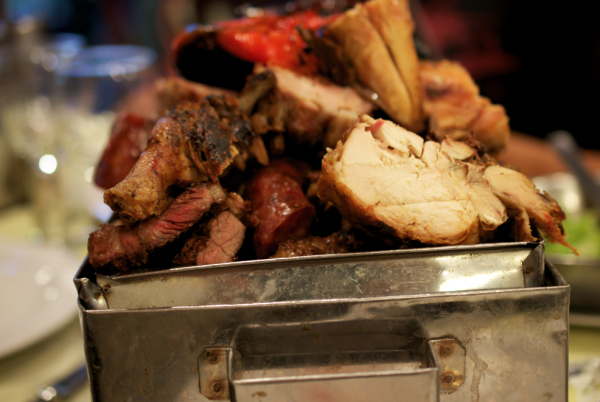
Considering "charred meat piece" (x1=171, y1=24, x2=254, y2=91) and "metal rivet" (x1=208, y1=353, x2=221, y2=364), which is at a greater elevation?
"charred meat piece" (x1=171, y1=24, x2=254, y2=91)

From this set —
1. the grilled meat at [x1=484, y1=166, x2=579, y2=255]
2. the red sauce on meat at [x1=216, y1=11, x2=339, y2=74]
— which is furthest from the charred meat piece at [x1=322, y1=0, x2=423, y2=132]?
the grilled meat at [x1=484, y1=166, x2=579, y2=255]

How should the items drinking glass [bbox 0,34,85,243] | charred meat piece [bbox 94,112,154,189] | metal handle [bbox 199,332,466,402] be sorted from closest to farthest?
metal handle [bbox 199,332,466,402] → charred meat piece [bbox 94,112,154,189] → drinking glass [bbox 0,34,85,243]

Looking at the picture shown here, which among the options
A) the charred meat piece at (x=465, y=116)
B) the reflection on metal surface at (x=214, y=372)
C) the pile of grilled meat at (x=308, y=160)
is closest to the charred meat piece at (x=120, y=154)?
the pile of grilled meat at (x=308, y=160)

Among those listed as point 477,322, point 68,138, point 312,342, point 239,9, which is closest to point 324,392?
point 312,342

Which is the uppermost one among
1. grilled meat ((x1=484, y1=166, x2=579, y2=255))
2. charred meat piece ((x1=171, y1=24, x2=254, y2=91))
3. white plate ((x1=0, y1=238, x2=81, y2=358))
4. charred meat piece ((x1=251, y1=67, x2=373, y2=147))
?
charred meat piece ((x1=171, y1=24, x2=254, y2=91))

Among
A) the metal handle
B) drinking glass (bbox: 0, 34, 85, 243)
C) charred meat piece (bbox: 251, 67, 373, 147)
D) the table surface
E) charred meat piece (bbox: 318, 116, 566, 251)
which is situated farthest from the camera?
drinking glass (bbox: 0, 34, 85, 243)

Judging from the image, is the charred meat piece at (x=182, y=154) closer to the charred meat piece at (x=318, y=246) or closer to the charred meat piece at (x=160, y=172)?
the charred meat piece at (x=160, y=172)

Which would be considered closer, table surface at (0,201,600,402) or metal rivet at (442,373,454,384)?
metal rivet at (442,373,454,384)

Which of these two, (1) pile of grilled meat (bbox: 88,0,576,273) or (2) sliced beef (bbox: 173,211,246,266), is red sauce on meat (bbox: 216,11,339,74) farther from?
(2) sliced beef (bbox: 173,211,246,266)
